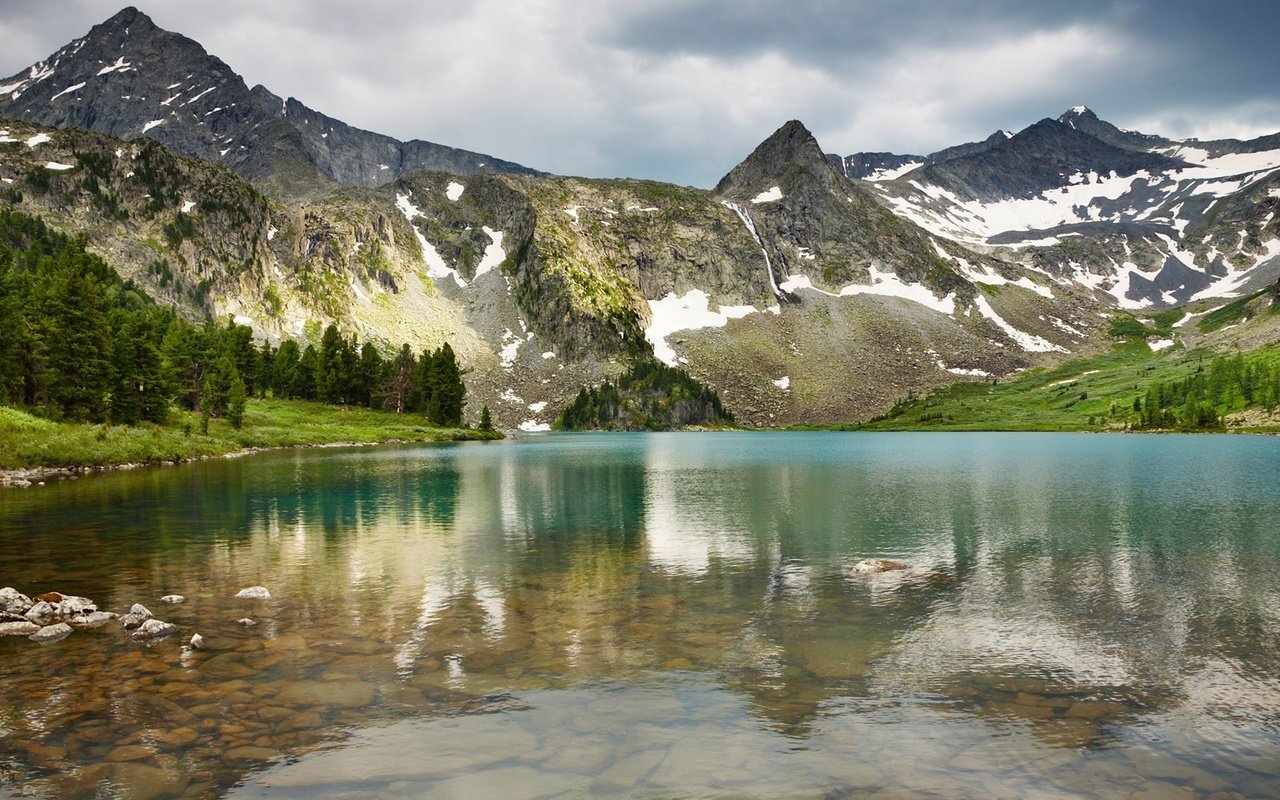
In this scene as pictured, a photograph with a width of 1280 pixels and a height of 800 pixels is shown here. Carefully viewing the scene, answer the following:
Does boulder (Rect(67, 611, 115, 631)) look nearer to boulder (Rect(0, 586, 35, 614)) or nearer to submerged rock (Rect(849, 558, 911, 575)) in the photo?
boulder (Rect(0, 586, 35, 614))

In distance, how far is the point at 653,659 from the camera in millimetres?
19797

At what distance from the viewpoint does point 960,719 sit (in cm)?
1570

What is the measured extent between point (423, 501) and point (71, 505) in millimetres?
21866

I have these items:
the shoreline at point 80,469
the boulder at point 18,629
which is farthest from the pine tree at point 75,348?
the boulder at point 18,629

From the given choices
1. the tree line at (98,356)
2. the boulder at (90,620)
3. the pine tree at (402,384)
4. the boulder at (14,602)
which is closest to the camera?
the boulder at (90,620)

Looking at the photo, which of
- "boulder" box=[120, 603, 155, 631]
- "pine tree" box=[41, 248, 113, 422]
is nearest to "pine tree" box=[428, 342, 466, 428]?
"pine tree" box=[41, 248, 113, 422]

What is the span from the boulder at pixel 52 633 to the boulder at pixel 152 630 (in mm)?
1955

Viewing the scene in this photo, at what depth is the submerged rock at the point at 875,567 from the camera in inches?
1187

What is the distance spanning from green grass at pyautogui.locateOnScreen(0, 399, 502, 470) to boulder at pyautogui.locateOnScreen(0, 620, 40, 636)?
5255 centimetres

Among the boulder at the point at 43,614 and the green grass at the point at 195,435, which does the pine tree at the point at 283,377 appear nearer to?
the green grass at the point at 195,435

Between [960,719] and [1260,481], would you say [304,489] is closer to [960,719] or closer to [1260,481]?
[960,719]

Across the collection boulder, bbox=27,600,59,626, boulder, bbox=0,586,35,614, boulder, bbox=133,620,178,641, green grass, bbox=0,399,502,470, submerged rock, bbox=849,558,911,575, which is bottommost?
submerged rock, bbox=849,558,911,575

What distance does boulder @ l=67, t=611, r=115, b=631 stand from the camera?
863 inches

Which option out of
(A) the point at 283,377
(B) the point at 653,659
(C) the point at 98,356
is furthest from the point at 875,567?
A: (A) the point at 283,377
